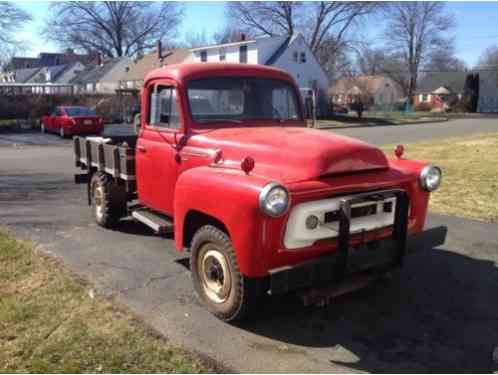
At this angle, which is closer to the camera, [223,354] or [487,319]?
[223,354]

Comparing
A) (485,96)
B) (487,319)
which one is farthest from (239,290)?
(485,96)

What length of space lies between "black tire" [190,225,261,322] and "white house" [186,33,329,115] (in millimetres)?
36757

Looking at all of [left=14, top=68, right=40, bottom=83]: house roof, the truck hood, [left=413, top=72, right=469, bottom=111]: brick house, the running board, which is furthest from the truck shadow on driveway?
[left=14, top=68, right=40, bottom=83]: house roof

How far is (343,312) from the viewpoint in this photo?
4242mm

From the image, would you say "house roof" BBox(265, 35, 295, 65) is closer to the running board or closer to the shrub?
the shrub

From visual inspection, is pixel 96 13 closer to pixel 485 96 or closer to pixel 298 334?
pixel 485 96

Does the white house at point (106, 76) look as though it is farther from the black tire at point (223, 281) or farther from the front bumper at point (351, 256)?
the front bumper at point (351, 256)

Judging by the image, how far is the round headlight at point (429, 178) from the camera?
4.40 m

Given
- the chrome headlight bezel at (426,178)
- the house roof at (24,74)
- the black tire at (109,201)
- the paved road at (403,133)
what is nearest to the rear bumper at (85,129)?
the paved road at (403,133)

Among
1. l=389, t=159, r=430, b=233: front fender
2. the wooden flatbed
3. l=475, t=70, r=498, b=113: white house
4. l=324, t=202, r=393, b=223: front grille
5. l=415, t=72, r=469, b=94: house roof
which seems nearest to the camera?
l=324, t=202, r=393, b=223: front grille

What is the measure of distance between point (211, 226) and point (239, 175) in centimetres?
53

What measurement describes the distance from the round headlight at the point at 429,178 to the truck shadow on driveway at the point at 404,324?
1072 millimetres

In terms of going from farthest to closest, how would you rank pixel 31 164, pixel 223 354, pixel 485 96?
pixel 485 96 → pixel 31 164 → pixel 223 354

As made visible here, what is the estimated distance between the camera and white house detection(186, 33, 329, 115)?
4062cm
